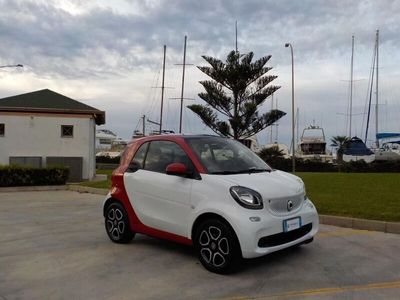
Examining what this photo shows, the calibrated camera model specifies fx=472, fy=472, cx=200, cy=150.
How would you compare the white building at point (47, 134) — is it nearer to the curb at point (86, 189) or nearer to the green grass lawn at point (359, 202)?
the curb at point (86, 189)

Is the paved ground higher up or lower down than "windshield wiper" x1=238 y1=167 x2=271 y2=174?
lower down

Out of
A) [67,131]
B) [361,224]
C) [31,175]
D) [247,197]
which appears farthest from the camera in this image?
[67,131]

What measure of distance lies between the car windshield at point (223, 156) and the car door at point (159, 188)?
0.24m

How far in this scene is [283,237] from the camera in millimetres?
5852

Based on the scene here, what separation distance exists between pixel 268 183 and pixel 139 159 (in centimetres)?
226

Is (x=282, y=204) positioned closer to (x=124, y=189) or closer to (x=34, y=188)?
(x=124, y=189)

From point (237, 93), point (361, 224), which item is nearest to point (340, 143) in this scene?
point (237, 93)

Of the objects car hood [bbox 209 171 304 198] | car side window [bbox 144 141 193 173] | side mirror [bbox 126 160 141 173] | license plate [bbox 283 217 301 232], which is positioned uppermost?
car side window [bbox 144 141 193 173]

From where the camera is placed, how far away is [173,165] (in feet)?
20.6

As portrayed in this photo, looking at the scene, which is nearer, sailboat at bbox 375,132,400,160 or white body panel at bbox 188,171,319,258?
white body panel at bbox 188,171,319,258

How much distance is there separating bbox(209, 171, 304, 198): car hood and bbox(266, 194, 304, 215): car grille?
5 cm

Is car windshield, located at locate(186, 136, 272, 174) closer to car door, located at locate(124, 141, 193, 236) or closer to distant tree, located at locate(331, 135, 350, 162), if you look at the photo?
car door, located at locate(124, 141, 193, 236)

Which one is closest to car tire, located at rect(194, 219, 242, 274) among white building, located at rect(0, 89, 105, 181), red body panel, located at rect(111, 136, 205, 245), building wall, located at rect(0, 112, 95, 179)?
red body panel, located at rect(111, 136, 205, 245)

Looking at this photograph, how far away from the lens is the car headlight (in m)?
5.61
